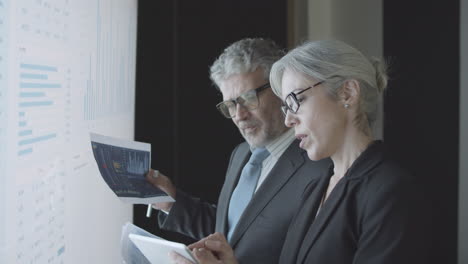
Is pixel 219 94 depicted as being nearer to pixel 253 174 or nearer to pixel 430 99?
pixel 253 174

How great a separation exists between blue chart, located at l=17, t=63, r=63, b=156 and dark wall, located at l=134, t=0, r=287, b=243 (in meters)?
1.67

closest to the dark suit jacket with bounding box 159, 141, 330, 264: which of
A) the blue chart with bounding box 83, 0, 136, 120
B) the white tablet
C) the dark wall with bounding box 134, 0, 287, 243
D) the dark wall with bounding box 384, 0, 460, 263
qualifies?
the white tablet

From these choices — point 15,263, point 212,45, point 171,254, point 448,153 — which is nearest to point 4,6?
point 15,263

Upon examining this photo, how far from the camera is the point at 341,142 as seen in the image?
1.38 meters

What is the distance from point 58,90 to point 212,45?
7.28 ft

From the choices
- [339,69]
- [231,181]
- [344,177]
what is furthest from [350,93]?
[231,181]

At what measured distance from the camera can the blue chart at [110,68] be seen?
1.59m

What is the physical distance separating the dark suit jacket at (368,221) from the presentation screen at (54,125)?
2.14ft

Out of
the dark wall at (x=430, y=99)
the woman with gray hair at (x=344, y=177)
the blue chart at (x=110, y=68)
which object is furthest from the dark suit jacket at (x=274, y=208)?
the dark wall at (x=430, y=99)

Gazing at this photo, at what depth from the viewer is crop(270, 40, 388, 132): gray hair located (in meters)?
1.37

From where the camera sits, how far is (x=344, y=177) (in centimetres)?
132

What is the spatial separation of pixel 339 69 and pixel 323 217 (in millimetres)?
411

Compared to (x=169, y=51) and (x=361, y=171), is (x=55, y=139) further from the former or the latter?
(x=169, y=51)

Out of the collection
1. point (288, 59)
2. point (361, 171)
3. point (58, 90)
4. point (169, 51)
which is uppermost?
point (169, 51)
